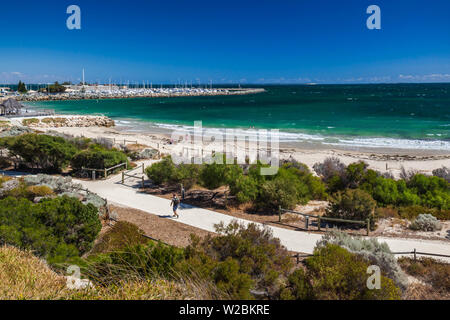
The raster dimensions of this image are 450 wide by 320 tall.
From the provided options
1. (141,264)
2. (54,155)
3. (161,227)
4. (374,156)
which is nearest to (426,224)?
(161,227)

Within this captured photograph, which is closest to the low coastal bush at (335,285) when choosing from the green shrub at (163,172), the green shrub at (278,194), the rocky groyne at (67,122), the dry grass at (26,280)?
the dry grass at (26,280)

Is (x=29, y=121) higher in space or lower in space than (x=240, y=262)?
higher

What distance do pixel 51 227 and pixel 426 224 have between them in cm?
1176

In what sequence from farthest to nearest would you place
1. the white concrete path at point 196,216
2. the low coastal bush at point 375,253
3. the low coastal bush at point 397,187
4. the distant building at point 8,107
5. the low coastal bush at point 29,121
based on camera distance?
the distant building at point 8,107 < the low coastal bush at point 29,121 < the low coastal bush at point 397,187 < the white concrete path at point 196,216 < the low coastal bush at point 375,253

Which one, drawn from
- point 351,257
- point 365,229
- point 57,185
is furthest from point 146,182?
point 351,257

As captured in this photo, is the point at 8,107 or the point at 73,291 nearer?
the point at 73,291

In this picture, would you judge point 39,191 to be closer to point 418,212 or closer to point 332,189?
point 332,189

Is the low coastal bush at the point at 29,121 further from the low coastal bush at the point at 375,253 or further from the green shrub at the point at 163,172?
the low coastal bush at the point at 375,253

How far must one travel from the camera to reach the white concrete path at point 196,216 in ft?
31.4

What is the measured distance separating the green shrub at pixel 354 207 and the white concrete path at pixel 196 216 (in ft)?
4.80

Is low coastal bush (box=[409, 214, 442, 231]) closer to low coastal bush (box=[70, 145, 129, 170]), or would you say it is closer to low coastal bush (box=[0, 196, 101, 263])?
low coastal bush (box=[0, 196, 101, 263])

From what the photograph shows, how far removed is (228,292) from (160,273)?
1.33 metres

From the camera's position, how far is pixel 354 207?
37.7 ft
